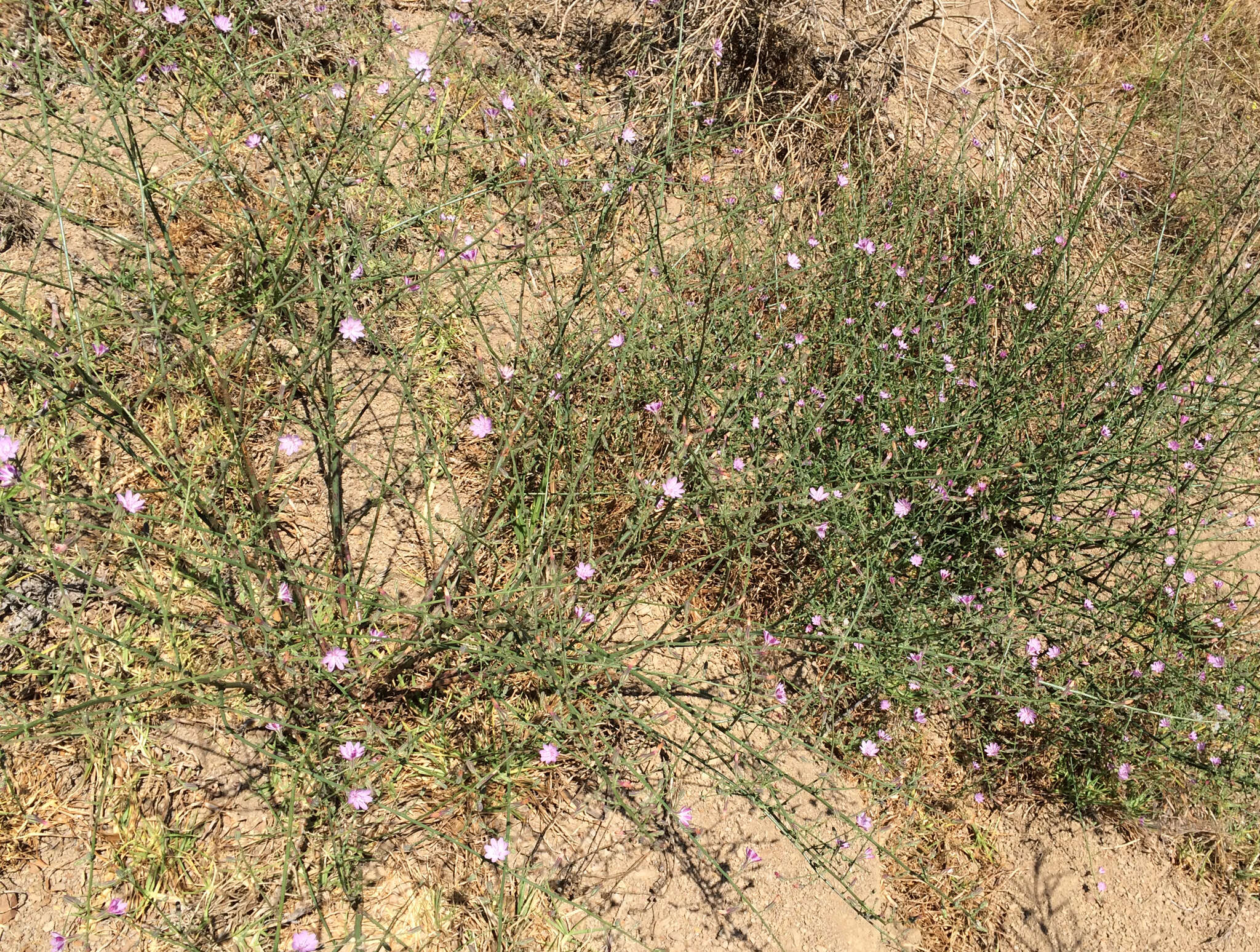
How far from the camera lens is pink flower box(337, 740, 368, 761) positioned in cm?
156

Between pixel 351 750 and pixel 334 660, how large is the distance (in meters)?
0.20

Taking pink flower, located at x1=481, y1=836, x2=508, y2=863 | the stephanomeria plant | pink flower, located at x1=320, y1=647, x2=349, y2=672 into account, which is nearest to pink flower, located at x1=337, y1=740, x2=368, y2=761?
the stephanomeria plant

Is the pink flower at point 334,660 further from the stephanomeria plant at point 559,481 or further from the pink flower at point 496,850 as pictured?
the pink flower at point 496,850

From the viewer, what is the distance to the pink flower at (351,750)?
1.56m

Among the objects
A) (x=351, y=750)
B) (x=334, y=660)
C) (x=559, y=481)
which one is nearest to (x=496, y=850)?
(x=351, y=750)

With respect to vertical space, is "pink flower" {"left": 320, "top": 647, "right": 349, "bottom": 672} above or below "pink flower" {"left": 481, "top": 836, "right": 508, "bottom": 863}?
above

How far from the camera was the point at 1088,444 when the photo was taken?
7.94 ft

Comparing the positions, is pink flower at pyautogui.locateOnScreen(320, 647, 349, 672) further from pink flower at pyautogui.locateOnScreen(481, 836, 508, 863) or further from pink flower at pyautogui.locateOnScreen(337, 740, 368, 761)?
pink flower at pyautogui.locateOnScreen(481, 836, 508, 863)

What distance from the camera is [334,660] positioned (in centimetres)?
168

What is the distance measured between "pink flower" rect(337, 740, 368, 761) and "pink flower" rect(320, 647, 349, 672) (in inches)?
6.4

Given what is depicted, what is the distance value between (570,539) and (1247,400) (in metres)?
2.86

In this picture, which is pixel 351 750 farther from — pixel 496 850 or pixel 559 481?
pixel 559 481

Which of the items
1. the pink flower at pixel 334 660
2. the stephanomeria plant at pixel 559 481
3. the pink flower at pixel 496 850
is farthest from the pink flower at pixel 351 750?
the pink flower at pixel 496 850

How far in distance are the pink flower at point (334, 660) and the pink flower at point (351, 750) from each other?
0.16 m
